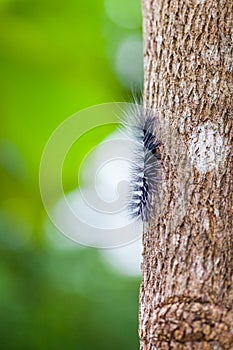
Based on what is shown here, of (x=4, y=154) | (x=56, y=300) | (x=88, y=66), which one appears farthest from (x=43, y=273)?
(x=88, y=66)

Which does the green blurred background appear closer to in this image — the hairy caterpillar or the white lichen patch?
the hairy caterpillar

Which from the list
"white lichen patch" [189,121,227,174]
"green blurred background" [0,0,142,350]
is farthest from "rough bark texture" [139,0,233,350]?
"green blurred background" [0,0,142,350]

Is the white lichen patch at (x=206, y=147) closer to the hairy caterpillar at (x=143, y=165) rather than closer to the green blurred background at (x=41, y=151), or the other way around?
the hairy caterpillar at (x=143, y=165)

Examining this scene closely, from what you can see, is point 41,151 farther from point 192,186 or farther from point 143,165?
point 192,186

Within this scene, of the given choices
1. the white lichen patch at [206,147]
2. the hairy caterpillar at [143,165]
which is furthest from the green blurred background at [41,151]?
the white lichen patch at [206,147]

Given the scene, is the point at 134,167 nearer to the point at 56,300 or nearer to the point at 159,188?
the point at 159,188
